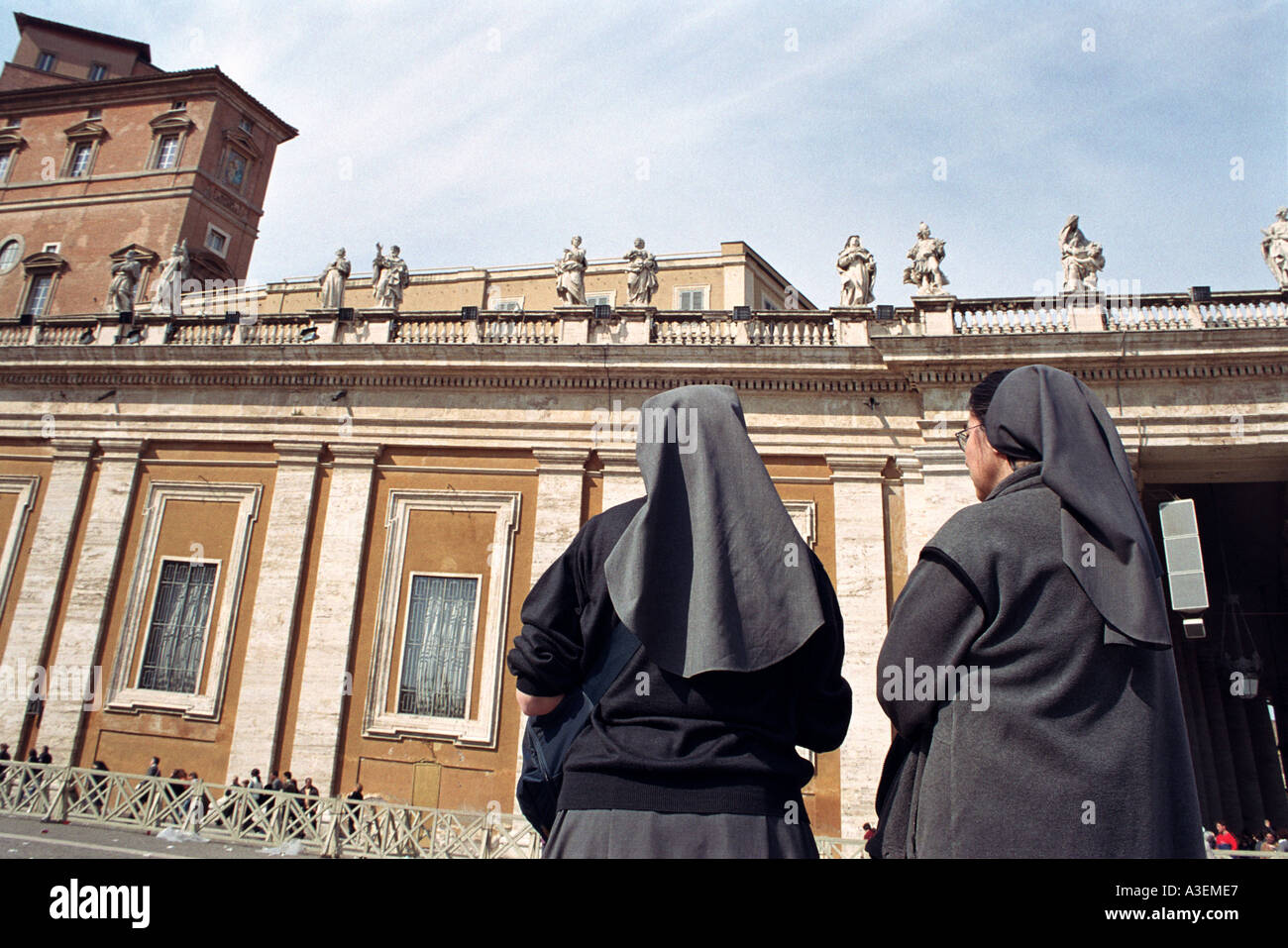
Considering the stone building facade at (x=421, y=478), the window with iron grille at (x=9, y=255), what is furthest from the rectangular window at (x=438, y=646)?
the window with iron grille at (x=9, y=255)

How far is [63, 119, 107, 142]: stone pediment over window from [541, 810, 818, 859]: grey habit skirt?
118 ft

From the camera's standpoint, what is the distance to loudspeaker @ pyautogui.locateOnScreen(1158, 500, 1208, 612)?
41.7 feet

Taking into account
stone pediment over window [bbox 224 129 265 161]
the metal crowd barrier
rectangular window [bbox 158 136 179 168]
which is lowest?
the metal crowd barrier

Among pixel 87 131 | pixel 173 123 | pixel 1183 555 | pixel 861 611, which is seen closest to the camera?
pixel 1183 555

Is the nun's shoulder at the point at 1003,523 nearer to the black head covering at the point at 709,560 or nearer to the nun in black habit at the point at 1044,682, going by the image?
the nun in black habit at the point at 1044,682

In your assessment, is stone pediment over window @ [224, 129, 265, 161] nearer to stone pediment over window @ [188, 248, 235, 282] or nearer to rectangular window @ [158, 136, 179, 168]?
rectangular window @ [158, 136, 179, 168]

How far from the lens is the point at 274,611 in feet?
48.4

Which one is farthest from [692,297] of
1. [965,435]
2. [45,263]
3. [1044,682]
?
[1044,682]

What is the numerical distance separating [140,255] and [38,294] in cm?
426

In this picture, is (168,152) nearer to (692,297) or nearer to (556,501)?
(692,297)

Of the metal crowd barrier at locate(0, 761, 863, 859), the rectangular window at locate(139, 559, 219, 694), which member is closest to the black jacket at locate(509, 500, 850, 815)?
the metal crowd barrier at locate(0, 761, 863, 859)

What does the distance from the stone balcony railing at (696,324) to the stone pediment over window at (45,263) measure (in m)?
12.2

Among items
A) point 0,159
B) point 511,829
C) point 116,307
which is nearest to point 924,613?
point 511,829
